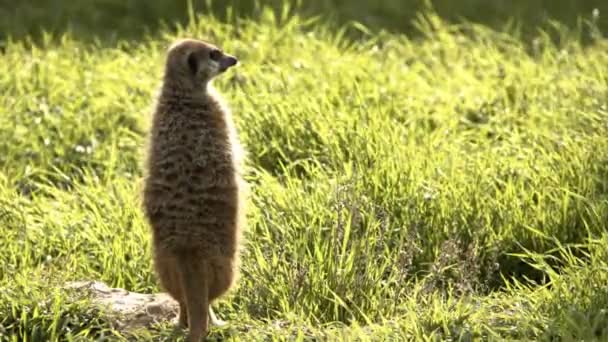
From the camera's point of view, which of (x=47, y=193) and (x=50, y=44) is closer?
(x=47, y=193)

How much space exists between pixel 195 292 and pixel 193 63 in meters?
0.80

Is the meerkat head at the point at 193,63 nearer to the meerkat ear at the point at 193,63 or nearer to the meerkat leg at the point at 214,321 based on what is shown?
the meerkat ear at the point at 193,63

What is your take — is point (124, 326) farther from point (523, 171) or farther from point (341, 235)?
point (523, 171)

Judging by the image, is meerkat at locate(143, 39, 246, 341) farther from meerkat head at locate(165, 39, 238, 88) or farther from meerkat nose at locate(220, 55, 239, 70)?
meerkat nose at locate(220, 55, 239, 70)

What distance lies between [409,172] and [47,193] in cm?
167

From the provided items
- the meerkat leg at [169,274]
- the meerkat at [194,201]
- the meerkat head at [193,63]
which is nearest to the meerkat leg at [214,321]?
the meerkat at [194,201]

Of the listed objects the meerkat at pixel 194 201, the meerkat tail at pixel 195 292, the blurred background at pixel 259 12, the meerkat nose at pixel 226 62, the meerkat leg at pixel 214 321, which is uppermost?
the blurred background at pixel 259 12

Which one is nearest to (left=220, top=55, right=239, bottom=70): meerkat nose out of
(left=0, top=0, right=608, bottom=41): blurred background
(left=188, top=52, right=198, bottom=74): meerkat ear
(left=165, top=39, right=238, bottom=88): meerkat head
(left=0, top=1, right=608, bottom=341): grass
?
(left=165, top=39, right=238, bottom=88): meerkat head

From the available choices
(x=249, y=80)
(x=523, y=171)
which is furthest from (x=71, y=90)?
(x=523, y=171)

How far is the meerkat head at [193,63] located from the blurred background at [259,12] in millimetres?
3168

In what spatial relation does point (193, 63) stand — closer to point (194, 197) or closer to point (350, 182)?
point (194, 197)

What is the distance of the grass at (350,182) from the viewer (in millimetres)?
4242

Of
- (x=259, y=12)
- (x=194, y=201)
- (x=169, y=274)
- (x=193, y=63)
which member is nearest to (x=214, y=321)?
(x=169, y=274)

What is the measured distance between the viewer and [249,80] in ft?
21.4
